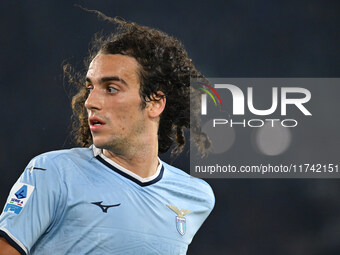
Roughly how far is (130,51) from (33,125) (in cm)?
305

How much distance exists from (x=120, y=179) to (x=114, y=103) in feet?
1.22

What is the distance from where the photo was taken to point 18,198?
233 cm

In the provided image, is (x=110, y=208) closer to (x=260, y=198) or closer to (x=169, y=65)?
(x=169, y=65)

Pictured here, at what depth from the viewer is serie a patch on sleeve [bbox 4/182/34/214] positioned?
90.9 inches

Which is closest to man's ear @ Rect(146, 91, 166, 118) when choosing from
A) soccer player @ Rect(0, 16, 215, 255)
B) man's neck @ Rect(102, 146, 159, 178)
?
soccer player @ Rect(0, 16, 215, 255)

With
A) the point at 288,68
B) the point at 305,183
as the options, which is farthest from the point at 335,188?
the point at 288,68

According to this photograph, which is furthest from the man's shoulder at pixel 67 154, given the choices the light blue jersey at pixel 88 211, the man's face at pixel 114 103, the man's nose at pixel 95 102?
the man's nose at pixel 95 102

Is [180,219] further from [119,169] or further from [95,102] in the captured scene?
[95,102]

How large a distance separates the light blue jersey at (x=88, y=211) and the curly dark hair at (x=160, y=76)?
1.40 feet

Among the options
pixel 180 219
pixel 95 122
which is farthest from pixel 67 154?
pixel 180 219

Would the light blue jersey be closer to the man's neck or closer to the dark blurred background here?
the man's neck

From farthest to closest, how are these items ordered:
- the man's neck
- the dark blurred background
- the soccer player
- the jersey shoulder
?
1. the dark blurred background
2. the jersey shoulder
3. the man's neck
4. the soccer player

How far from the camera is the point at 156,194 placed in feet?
9.25

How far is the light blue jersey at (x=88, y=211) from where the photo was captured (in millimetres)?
2322
